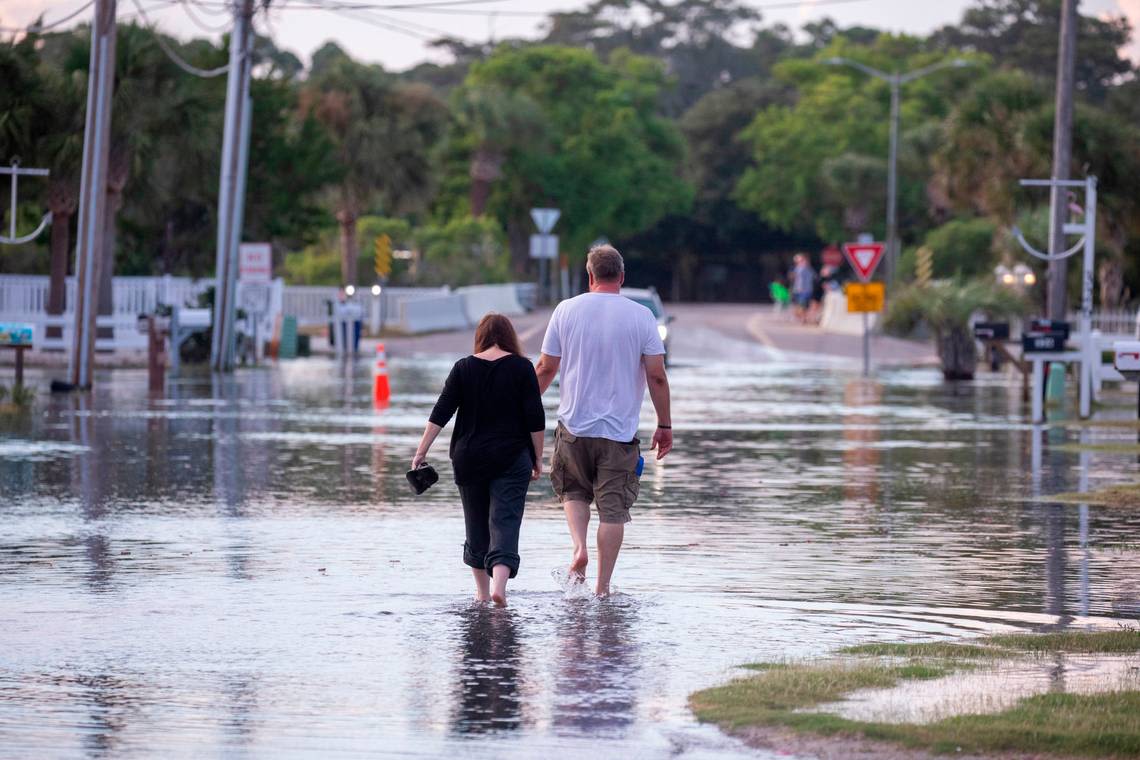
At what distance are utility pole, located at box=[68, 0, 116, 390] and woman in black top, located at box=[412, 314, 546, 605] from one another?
62.9 ft

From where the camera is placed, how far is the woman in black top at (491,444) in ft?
33.2

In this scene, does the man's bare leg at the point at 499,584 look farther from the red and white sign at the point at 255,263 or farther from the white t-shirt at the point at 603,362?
the red and white sign at the point at 255,263

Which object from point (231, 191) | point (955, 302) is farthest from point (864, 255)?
point (231, 191)

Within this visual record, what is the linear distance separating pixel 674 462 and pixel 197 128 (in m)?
24.4

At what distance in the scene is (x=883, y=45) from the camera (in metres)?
99.9

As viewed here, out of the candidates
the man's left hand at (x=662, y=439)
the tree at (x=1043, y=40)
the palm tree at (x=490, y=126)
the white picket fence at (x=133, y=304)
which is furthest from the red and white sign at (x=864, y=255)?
the tree at (x=1043, y=40)

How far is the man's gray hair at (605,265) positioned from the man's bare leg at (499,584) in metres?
1.59

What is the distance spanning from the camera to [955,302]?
122 feet

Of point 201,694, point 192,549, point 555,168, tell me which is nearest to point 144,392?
point 192,549

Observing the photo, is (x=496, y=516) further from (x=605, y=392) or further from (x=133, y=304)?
(x=133, y=304)

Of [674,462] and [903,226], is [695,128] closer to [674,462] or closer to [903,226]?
[903,226]

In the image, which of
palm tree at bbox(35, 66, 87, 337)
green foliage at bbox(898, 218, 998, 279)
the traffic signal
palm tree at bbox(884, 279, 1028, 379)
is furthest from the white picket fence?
green foliage at bbox(898, 218, 998, 279)

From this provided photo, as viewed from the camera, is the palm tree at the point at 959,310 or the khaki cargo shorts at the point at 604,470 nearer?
the khaki cargo shorts at the point at 604,470

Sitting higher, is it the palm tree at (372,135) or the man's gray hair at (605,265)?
the palm tree at (372,135)
